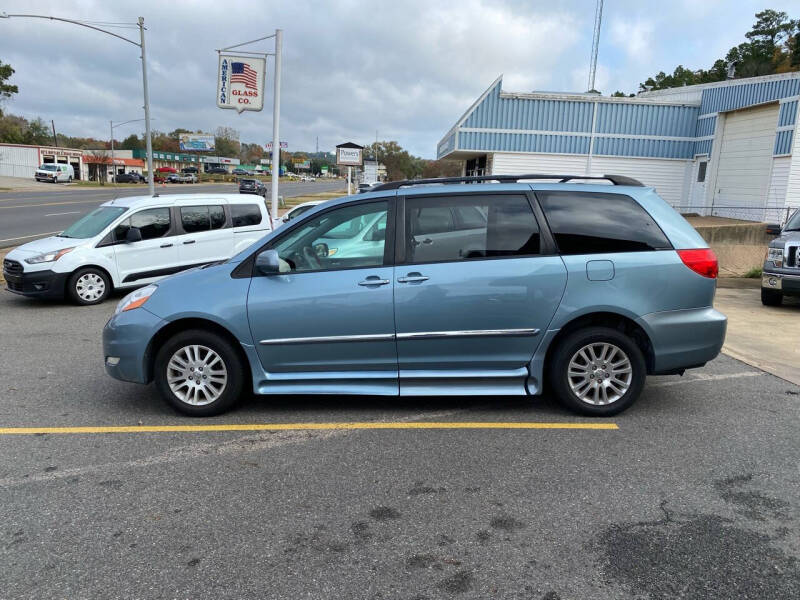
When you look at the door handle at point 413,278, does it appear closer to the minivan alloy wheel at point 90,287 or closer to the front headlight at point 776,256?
the minivan alloy wheel at point 90,287

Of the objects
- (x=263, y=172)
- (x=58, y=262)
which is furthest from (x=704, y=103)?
(x=263, y=172)

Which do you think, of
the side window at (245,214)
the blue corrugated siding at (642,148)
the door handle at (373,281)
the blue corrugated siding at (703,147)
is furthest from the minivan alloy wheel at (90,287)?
the blue corrugated siding at (703,147)

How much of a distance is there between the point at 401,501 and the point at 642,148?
25.4m

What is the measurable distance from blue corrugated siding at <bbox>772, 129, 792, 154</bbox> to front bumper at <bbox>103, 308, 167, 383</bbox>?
20.6 meters

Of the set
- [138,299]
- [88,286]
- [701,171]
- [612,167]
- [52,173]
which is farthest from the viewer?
[52,173]

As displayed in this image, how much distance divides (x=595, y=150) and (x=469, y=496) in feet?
80.6

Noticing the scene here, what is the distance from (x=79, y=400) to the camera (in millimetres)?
5219

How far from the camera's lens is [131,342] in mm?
4742

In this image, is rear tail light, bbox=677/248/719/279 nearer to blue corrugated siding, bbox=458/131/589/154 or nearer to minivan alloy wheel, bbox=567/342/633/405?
minivan alloy wheel, bbox=567/342/633/405

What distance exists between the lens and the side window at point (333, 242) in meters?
4.79

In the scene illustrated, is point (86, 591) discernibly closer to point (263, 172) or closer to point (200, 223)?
point (200, 223)

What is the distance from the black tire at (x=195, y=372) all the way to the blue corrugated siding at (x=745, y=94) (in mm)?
20600

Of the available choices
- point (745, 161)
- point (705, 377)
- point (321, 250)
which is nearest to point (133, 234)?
point (321, 250)

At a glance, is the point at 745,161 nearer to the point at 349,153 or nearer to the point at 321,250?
the point at 321,250
